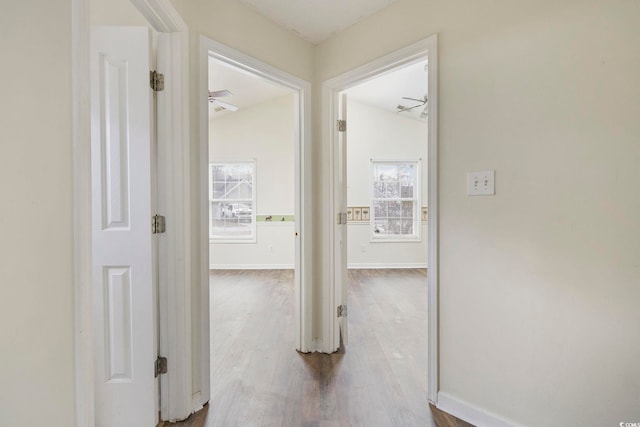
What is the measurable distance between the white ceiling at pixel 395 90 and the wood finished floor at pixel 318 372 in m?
2.90

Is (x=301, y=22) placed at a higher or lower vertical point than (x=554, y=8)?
higher

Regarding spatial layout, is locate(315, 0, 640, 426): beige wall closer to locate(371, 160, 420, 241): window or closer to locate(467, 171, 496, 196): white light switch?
locate(467, 171, 496, 196): white light switch

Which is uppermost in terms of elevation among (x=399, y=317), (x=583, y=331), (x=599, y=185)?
(x=599, y=185)

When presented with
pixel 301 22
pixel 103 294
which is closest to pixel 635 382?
pixel 103 294

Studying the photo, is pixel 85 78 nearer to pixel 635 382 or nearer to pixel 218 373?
pixel 218 373

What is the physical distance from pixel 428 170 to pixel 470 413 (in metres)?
1.34

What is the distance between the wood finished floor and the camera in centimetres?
157

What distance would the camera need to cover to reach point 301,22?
2.03 m

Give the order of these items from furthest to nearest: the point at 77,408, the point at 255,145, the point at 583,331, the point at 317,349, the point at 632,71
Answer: the point at 255,145 < the point at 317,349 < the point at 583,331 < the point at 632,71 < the point at 77,408

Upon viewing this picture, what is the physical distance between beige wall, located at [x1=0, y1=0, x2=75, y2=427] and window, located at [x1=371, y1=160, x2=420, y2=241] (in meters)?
5.36

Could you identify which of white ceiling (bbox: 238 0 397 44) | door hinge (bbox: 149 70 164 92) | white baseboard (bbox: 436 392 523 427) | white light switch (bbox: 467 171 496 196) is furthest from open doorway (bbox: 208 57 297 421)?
white light switch (bbox: 467 171 496 196)

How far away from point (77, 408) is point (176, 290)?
75 cm

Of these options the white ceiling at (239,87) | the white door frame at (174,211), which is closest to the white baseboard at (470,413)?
the white door frame at (174,211)

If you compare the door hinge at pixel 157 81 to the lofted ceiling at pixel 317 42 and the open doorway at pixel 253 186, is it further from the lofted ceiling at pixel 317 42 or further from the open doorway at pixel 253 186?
the open doorway at pixel 253 186
